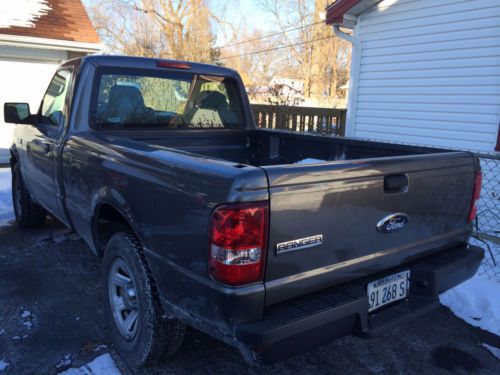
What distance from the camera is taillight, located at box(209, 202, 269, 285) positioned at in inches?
72.2

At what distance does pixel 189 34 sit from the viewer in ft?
100

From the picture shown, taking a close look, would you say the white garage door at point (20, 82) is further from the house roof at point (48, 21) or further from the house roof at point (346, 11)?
the house roof at point (346, 11)

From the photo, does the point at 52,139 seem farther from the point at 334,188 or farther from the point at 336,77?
the point at 336,77

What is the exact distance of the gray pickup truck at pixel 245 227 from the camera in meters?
1.90

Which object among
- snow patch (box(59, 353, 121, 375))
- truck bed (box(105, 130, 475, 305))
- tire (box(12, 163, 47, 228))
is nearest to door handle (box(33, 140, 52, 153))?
tire (box(12, 163, 47, 228))

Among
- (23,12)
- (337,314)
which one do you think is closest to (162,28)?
(23,12)

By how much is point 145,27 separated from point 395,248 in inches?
1265

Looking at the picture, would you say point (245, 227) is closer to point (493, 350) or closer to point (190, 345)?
point (190, 345)

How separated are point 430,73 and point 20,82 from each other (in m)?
8.89

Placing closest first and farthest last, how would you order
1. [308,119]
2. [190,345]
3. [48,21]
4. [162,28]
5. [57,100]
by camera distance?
[190,345] < [57,100] < [48,21] < [308,119] < [162,28]

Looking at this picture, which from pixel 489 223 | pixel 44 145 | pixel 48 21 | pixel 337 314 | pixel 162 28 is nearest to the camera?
pixel 337 314

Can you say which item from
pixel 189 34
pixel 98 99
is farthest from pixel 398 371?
pixel 189 34

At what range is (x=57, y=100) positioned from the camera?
4074 mm

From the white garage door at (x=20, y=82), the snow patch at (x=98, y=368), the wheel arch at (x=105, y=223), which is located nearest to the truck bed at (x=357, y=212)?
the wheel arch at (x=105, y=223)
